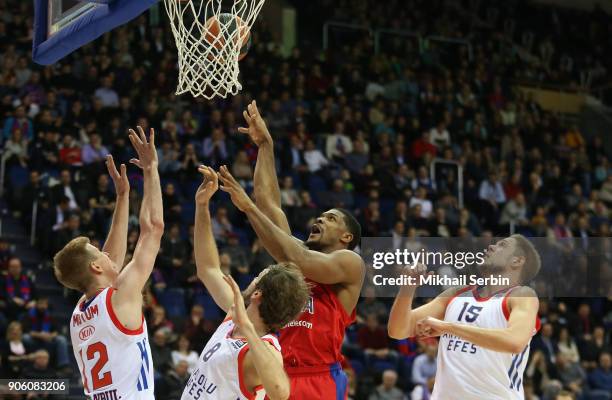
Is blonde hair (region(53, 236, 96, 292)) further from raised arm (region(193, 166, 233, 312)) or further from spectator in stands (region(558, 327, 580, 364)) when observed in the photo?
spectator in stands (region(558, 327, 580, 364))

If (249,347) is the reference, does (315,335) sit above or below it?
below

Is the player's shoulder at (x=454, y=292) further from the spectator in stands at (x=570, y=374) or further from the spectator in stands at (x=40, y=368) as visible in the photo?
the spectator in stands at (x=570, y=374)

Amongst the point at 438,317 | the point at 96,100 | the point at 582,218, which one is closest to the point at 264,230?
the point at 438,317

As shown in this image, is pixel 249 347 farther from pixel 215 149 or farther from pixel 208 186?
pixel 215 149

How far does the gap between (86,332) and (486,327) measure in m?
2.31

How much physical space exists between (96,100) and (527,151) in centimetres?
860

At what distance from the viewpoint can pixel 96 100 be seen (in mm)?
14219

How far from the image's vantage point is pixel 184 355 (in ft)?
36.8

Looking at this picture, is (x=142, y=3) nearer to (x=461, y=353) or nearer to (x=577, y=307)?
(x=461, y=353)

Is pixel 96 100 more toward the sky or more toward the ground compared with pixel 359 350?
more toward the sky

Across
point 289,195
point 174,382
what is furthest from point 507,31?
point 174,382

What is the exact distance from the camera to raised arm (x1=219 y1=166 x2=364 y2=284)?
17.3 feet

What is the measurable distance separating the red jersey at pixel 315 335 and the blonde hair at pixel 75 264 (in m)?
1.23

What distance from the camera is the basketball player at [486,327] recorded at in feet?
17.9
